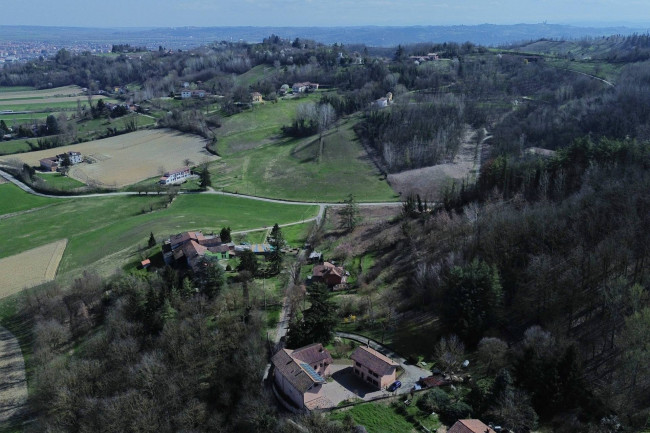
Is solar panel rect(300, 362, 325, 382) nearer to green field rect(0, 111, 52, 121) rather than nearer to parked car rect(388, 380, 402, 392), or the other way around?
parked car rect(388, 380, 402, 392)

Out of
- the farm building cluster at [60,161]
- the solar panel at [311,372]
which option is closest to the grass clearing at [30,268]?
the solar panel at [311,372]

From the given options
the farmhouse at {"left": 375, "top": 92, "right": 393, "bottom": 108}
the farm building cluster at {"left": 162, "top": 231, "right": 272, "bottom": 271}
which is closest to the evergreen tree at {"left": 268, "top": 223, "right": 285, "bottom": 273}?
the farm building cluster at {"left": 162, "top": 231, "right": 272, "bottom": 271}

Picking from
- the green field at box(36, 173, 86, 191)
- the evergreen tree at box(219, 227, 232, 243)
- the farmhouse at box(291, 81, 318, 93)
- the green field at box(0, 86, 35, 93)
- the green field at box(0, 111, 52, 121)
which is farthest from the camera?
the green field at box(0, 86, 35, 93)

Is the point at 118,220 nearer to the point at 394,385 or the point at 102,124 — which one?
the point at 394,385

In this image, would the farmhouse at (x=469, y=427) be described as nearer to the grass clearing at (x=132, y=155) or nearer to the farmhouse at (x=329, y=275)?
the farmhouse at (x=329, y=275)

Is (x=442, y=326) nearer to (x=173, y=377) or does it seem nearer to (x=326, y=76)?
(x=173, y=377)

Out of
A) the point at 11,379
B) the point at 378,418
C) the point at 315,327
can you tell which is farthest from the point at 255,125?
the point at 378,418

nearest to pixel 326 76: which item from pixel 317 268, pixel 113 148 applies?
pixel 113 148
